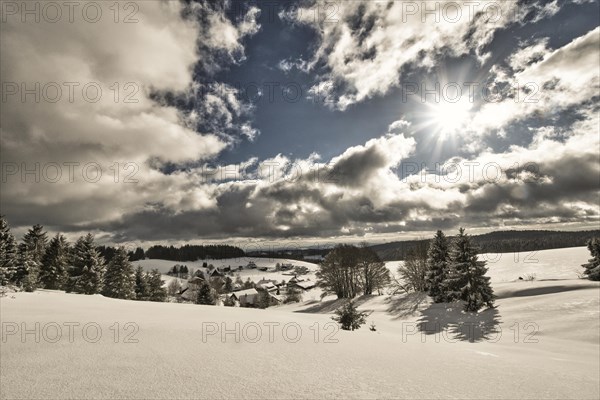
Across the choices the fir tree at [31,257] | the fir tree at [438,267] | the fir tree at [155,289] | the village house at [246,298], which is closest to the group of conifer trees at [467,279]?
the fir tree at [438,267]

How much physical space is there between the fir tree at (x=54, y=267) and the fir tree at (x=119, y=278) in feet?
19.2

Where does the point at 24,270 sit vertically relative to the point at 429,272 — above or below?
above

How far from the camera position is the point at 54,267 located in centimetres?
4531

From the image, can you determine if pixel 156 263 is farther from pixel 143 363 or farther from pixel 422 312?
pixel 143 363

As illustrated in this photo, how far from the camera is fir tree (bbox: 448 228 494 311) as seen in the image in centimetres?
3039

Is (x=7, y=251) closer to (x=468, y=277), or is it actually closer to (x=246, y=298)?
(x=468, y=277)

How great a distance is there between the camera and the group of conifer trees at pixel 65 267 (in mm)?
36625

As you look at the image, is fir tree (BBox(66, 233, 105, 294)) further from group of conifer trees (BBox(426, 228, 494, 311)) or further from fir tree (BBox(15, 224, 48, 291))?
group of conifer trees (BBox(426, 228, 494, 311))

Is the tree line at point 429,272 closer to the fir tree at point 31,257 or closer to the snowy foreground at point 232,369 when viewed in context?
the snowy foreground at point 232,369

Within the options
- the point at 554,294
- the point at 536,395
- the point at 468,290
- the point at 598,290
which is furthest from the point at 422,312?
the point at 536,395

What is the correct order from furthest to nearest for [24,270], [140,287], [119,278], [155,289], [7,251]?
1. [155,289]
2. [140,287]
3. [119,278]
4. [24,270]
5. [7,251]

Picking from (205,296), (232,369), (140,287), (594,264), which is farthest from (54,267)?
(594,264)

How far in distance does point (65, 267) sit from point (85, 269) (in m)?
7.77

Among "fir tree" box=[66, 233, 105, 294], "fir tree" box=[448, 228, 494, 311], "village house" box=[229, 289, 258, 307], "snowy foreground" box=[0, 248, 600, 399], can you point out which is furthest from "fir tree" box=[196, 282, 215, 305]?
"snowy foreground" box=[0, 248, 600, 399]
